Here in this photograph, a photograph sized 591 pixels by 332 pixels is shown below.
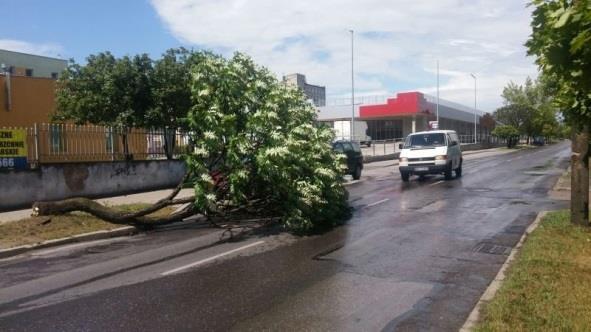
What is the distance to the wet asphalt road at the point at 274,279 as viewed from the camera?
5.82 m

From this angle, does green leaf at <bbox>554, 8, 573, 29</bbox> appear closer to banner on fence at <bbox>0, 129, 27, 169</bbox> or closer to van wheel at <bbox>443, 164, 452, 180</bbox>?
banner on fence at <bbox>0, 129, 27, 169</bbox>

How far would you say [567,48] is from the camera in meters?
4.31

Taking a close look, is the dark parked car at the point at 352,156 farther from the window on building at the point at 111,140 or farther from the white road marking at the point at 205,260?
the white road marking at the point at 205,260

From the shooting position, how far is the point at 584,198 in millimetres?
10305

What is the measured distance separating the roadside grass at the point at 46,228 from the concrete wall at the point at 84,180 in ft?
10.1

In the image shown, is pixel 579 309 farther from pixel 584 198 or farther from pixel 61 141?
pixel 61 141

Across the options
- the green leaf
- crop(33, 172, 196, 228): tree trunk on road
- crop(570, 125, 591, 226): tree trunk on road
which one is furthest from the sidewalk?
the green leaf

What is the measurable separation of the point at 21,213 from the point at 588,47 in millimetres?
14141

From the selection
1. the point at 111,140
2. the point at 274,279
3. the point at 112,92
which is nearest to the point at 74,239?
the point at 274,279

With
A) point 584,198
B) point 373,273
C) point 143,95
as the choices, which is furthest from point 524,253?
point 143,95

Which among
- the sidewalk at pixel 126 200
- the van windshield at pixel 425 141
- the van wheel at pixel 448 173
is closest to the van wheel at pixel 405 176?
the van windshield at pixel 425 141

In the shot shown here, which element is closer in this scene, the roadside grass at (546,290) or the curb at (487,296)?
the roadside grass at (546,290)

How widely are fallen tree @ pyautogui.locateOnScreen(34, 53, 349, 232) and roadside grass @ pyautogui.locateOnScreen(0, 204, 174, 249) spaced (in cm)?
27

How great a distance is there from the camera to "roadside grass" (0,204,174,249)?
35.5ft
